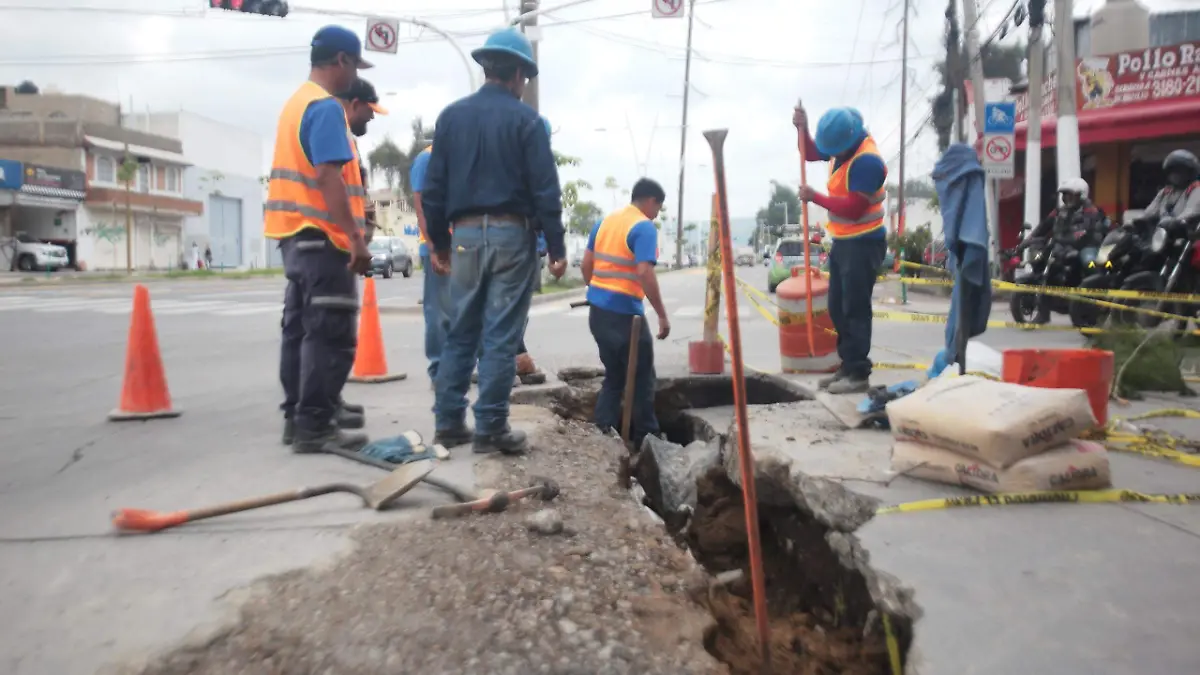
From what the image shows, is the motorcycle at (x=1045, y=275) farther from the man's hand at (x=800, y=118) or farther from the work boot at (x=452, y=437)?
the work boot at (x=452, y=437)

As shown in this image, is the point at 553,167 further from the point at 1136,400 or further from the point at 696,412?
the point at 1136,400

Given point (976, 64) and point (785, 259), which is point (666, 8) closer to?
point (976, 64)

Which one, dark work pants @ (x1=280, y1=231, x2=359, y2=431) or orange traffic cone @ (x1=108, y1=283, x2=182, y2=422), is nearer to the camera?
dark work pants @ (x1=280, y1=231, x2=359, y2=431)

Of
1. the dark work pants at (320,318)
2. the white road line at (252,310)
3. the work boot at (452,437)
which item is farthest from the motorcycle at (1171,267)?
the white road line at (252,310)

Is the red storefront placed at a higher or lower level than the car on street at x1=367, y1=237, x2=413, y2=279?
higher

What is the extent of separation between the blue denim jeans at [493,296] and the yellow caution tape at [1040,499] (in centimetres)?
165

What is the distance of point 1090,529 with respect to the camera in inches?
109

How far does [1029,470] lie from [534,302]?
15092mm

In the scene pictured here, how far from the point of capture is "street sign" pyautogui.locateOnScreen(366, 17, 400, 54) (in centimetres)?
1673

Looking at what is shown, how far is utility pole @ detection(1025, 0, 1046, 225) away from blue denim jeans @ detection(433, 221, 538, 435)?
1263 centimetres

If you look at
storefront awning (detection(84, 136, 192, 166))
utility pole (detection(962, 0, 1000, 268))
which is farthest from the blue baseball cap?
storefront awning (detection(84, 136, 192, 166))

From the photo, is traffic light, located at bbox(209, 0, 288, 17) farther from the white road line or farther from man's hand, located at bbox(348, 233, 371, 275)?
man's hand, located at bbox(348, 233, 371, 275)

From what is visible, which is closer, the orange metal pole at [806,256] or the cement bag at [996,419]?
the cement bag at [996,419]

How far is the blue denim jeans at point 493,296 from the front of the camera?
3809 millimetres
